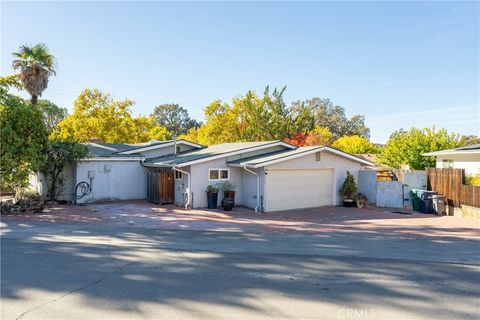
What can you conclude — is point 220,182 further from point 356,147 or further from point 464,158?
point 356,147

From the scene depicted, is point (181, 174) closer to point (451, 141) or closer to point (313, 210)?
point (313, 210)

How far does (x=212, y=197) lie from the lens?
61.3 feet

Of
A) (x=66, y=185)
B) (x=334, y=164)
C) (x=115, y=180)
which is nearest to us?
(x=334, y=164)

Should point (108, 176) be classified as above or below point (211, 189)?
above

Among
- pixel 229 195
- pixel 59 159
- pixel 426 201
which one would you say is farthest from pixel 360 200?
pixel 59 159

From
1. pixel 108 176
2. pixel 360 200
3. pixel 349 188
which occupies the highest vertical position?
pixel 108 176

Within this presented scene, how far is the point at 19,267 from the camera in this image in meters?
8.08

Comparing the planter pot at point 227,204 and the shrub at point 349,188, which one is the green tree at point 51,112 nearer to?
the planter pot at point 227,204

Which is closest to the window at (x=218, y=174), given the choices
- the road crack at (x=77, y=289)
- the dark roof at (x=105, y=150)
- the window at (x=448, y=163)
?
the dark roof at (x=105, y=150)

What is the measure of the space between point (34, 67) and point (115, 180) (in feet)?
35.4

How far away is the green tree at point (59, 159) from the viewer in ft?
64.3

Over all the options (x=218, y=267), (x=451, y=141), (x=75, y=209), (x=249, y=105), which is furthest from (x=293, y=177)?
(x=249, y=105)

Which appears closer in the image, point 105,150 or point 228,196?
point 228,196

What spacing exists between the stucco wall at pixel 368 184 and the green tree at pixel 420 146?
10.3 metres
